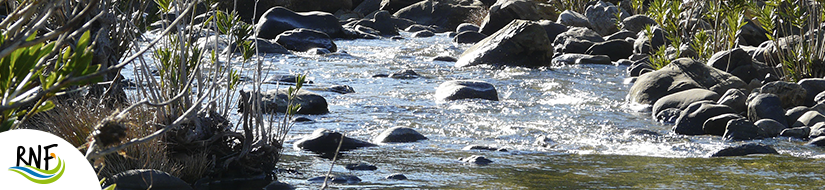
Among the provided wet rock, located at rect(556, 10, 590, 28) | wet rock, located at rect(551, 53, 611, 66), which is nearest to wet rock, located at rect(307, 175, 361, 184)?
wet rock, located at rect(551, 53, 611, 66)

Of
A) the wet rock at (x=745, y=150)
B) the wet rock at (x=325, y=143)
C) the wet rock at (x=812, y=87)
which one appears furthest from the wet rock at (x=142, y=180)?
the wet rock at (x=812, y=87)

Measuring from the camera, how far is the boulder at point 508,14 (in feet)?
63.3

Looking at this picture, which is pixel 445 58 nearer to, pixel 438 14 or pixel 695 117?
pixel 695 117

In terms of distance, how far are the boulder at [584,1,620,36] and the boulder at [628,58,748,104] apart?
8.24 metres

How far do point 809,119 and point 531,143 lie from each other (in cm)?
266

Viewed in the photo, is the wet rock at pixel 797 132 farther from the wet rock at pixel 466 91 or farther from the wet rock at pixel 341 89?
the wet rock at pixel 341 89

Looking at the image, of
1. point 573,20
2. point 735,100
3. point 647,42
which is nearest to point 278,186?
point 735,100

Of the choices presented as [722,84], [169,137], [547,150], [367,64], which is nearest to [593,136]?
[547,150]

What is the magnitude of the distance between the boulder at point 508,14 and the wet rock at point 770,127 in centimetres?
1189

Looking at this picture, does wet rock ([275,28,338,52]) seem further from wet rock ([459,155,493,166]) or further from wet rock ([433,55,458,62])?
wet rock ([459,155,493,166])

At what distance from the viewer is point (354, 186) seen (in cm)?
497

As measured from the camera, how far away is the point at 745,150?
6273 millimetres

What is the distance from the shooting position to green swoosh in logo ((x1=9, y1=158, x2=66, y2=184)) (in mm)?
1666

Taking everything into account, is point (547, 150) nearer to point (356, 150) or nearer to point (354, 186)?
point (356, 150)
